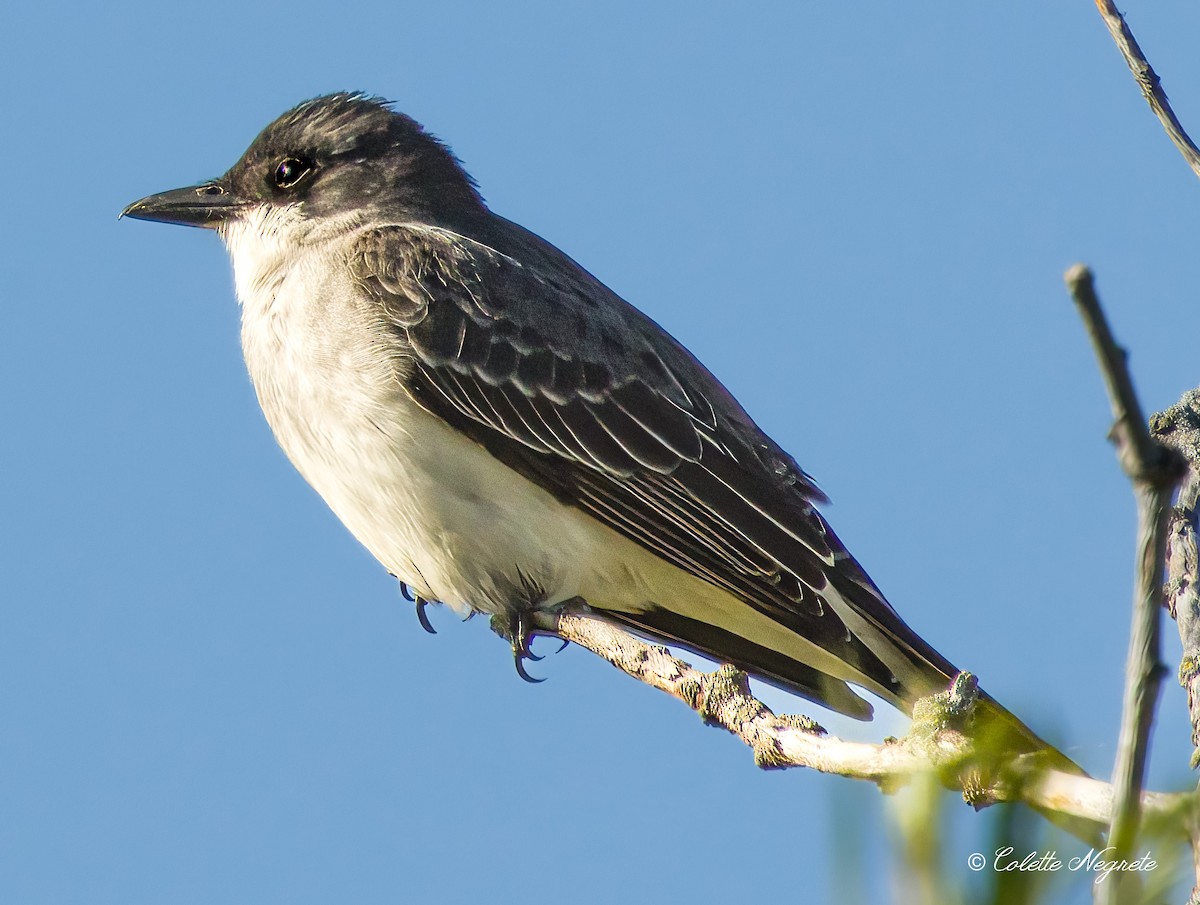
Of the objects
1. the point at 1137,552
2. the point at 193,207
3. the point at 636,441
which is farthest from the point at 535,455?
the point at 1137,552

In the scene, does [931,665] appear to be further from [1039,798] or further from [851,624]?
[1039,798]

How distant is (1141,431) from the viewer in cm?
164

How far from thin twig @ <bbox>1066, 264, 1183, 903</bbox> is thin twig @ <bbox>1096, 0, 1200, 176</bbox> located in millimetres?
2466

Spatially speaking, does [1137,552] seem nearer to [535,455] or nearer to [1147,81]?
[1147,81]

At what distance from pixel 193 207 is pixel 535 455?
275 centimetres

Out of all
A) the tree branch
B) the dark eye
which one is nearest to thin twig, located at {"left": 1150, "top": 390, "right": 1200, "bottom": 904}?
the tree branch

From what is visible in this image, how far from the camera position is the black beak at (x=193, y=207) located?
827cm

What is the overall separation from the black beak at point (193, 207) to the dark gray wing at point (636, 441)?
1.07 m

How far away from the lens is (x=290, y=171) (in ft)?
27.2

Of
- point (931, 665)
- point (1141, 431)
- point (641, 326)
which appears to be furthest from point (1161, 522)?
point (641, 326)

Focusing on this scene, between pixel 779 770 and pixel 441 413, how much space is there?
124 inches

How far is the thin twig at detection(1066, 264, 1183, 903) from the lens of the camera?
5.26 feet

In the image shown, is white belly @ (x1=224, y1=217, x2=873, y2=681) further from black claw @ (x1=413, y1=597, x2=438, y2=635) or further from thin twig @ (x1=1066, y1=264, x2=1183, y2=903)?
thin twig @ (x1=1066, y1=264, x2=1183, y2=903)

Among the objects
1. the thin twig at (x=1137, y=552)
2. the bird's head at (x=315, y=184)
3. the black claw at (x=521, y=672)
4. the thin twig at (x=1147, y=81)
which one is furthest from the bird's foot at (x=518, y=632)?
the thin twig at (x=1137, y=552)
